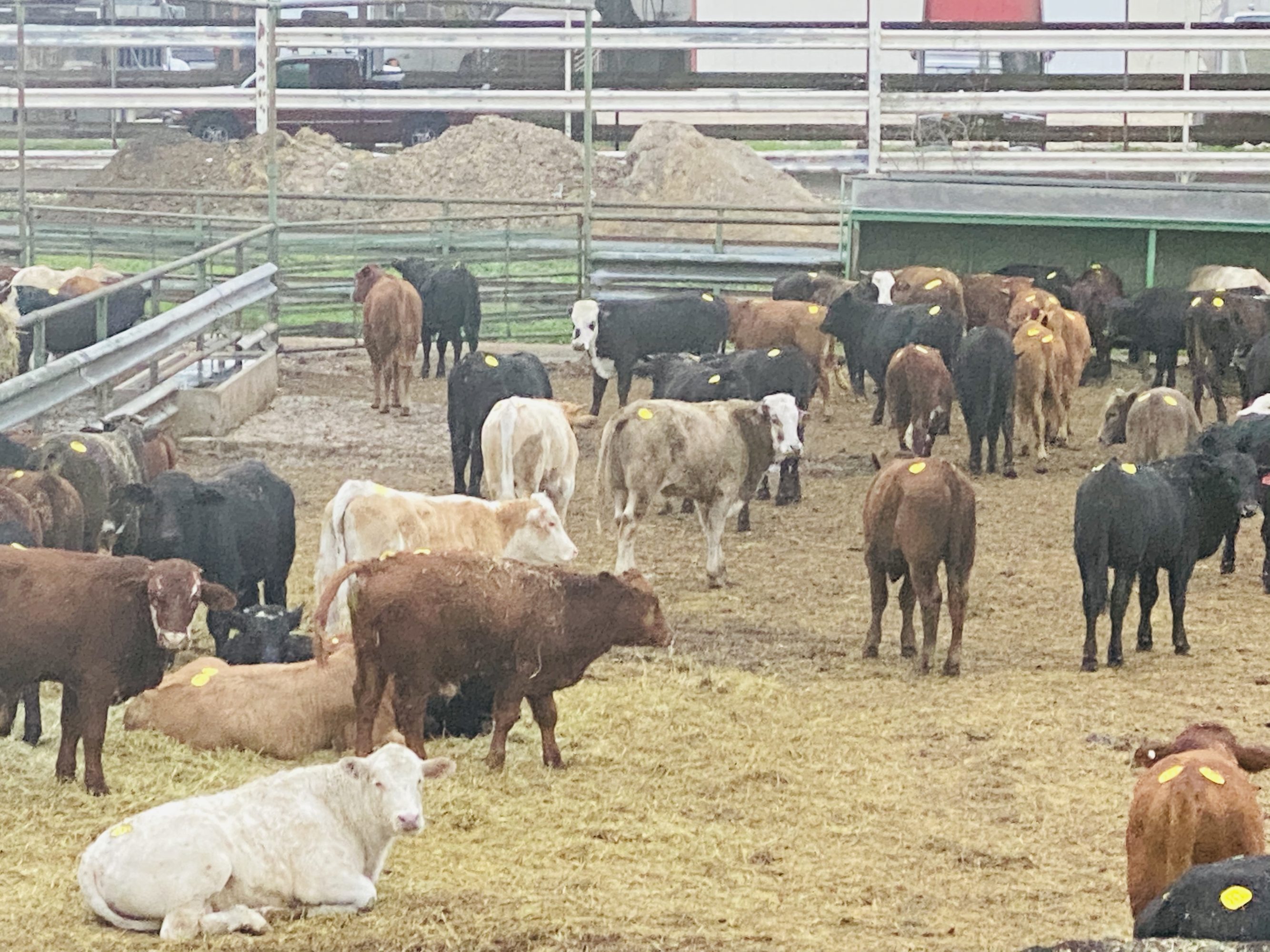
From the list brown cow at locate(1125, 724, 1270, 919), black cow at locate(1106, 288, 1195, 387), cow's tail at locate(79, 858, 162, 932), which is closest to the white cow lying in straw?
cow's tail at locate(79, 858, 162, 932)

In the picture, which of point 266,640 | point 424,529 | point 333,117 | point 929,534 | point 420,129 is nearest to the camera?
point 266,640

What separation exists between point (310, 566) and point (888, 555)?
3.62 m

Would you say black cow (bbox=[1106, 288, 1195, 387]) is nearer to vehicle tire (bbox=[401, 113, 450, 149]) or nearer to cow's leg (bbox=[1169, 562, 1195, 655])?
cow's leg (bbox=[1169, 562, 1195, 655])

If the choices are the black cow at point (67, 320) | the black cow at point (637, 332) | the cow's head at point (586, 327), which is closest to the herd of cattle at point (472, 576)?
the cow's head at point (586, 327)

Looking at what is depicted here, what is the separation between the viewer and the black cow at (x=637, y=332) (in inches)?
701

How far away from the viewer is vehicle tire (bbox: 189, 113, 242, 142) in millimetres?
29594

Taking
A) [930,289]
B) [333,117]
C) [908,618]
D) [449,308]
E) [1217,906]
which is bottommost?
[908,618]

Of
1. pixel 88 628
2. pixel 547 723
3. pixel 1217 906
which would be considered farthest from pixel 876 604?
pixel 1217 906

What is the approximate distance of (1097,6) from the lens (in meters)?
31.3

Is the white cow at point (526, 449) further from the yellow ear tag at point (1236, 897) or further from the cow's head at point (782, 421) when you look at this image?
the yellow ear tag at point (1236, 897)

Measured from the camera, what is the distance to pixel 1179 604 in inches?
416

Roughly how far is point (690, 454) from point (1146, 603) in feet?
9.53

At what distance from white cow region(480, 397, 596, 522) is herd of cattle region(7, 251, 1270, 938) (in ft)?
0.06

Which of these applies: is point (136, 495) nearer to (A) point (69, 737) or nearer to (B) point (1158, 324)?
(A) point (69, 737)
